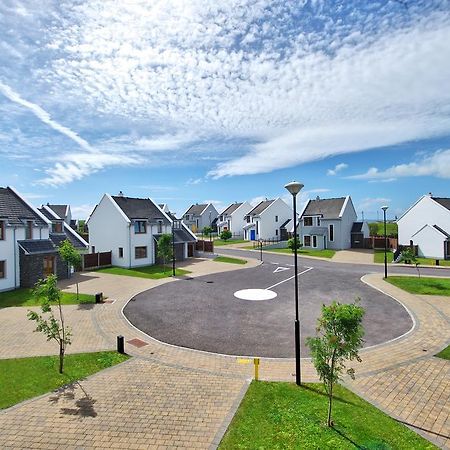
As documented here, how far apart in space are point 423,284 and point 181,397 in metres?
24.2

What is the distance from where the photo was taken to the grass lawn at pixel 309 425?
7832 mm

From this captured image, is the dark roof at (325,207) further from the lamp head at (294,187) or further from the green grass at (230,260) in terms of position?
the lamp head at (294,187)

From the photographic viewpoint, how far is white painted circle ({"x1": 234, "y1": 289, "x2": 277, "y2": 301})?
22875mm

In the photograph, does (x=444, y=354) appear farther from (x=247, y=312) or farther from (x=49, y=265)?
(x=49, y=265)

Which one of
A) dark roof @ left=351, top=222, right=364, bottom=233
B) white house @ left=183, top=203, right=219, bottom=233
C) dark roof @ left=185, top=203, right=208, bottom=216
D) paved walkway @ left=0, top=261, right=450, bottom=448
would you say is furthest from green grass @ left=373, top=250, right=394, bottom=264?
dark roof @ left=185, top=203, right=208, bottom=216

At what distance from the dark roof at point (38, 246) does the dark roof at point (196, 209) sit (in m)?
61.4

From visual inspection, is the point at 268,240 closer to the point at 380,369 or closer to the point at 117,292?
the point at 117,292

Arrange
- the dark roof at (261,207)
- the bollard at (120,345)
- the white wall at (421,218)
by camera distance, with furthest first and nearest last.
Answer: the dark roof at (261,207), the white wall at (421,218), the bollard at (120,345)

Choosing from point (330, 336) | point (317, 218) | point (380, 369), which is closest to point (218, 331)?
point (380, 369)

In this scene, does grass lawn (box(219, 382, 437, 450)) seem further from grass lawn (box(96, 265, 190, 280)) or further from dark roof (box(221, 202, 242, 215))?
dark roof (box(221, 202, 242, 215))

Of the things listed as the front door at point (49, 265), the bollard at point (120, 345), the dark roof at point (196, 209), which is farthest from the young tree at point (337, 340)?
the dark roof at point (196, 209)

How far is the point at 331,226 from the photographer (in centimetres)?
5369

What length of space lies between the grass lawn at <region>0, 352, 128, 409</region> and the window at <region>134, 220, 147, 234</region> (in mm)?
25029

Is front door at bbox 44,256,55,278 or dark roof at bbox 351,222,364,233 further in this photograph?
dark roof at bbox 351,222,364,233
